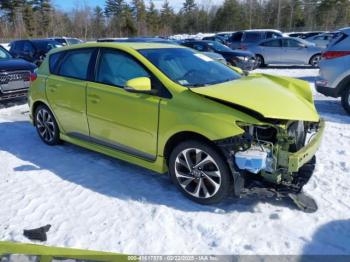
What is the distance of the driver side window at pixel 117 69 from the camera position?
4247 millimetres

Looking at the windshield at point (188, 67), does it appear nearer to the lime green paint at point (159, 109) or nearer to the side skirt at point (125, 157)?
the lime green paint at point (159, 109)

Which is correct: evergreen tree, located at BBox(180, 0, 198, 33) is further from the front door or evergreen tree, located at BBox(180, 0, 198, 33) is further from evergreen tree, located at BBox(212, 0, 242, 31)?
the front door

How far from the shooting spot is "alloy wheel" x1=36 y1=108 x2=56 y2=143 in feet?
18.5

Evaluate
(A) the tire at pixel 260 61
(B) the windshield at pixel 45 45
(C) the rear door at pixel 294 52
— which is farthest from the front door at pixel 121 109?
(C) the rear door at pixel 294 52

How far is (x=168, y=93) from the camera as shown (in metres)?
3.85

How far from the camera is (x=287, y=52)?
16.4 m

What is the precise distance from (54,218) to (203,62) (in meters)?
2.64

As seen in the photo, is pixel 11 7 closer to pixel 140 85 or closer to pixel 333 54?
pixel 333 54

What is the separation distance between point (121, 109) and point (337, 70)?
5.22m

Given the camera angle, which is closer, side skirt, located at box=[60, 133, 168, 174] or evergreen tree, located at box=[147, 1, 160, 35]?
side skirt, located at box=[60, 133, 168, 174]

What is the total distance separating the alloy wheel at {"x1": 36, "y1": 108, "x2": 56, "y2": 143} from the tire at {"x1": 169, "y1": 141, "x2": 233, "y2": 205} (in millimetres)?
2594

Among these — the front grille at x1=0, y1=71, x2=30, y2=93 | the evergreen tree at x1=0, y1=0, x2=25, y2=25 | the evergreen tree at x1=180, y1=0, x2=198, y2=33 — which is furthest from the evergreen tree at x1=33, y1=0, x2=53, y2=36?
the front grille at x1=0, y1=71, x2=30, y2=93

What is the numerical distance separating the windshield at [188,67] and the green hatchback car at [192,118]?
15mm

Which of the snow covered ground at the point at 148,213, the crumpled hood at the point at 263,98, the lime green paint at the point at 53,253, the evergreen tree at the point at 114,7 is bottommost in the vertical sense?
A: the lime green paint at the point at 53,253
